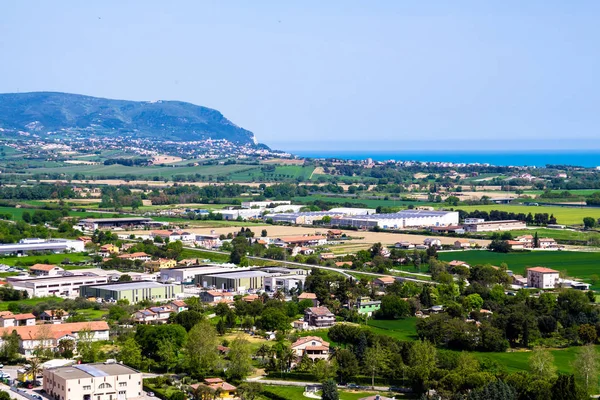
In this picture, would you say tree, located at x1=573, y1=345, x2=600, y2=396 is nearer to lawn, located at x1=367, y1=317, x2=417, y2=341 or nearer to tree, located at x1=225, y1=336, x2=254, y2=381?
lawn, located at x1=367, y1=317, x2=417, y2=341

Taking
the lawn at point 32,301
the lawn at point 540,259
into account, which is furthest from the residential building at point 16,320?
the lawn at point 540,259

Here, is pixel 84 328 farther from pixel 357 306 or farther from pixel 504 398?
pixel 504 398

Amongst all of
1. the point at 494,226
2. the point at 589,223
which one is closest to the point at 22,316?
the point at 494,226

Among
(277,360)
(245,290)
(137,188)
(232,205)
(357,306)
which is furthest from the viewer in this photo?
(137,188)

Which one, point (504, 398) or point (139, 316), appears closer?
point (504, 398)

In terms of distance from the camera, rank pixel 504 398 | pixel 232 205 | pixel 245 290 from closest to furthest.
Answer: pixel 504 398, pixel 245 290, pixel 232 205

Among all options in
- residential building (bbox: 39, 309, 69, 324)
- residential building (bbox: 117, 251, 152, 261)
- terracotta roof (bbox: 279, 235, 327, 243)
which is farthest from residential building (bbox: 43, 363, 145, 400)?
terracotta roof (bbox: 279, 235, 327, 243)

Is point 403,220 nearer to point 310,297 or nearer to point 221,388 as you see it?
point 310,297

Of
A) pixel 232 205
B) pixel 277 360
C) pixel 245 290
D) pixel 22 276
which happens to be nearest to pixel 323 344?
pixel 277 360
